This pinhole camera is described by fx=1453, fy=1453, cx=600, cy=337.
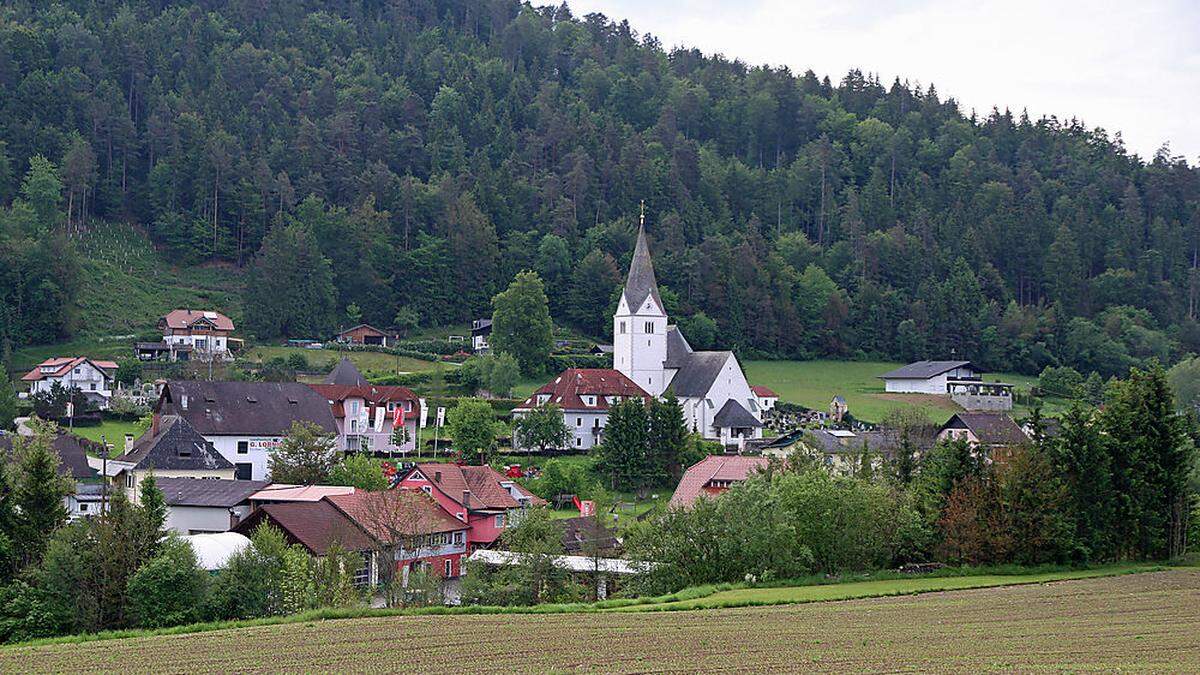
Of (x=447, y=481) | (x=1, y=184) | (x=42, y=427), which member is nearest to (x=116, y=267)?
(x=1, y=184)

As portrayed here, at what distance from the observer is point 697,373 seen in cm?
8475

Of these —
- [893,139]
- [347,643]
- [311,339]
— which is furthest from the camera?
[893,139]

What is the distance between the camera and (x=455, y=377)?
291 ft

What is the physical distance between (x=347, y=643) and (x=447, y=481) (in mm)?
26269

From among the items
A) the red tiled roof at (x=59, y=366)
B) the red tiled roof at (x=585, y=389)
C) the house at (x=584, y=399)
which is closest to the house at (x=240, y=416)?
the house at (x=584, y=399)

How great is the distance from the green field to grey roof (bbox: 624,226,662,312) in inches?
498

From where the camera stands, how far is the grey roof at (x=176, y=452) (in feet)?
189

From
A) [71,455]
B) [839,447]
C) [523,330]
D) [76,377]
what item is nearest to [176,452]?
[71,455]

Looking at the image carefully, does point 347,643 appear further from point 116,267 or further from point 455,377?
point 116,267

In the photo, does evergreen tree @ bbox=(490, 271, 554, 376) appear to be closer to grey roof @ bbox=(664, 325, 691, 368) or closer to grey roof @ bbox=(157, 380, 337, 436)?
grey roof @ bbox=(664, 325, 691, 368)

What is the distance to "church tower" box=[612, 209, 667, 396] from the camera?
87625 millimetres

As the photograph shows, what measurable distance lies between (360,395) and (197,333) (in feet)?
79.6

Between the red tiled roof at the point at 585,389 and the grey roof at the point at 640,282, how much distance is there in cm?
572

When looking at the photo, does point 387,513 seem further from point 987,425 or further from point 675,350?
point 675,350
